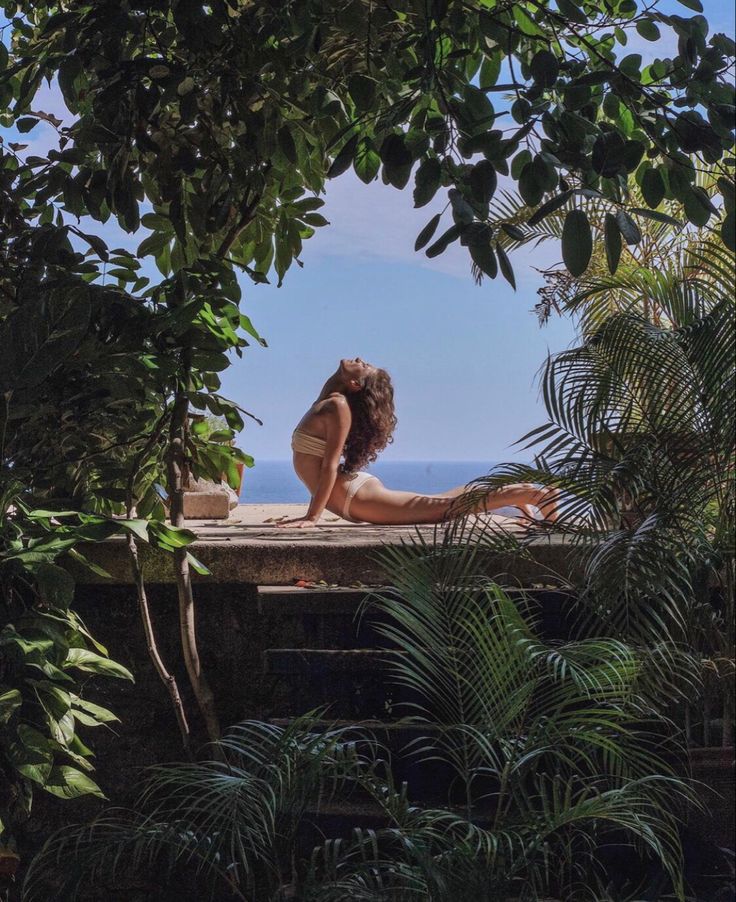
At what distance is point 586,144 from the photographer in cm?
174

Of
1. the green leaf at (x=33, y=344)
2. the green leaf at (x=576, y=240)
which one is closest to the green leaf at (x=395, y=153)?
the green leaf at (x=576, y=240)

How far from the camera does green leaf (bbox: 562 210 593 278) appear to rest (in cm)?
137

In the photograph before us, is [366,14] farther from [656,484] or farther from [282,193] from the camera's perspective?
[656,484]

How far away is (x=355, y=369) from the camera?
5.23 meters

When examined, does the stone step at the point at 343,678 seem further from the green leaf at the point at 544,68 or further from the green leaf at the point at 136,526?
the green leaf at the point at 544,68

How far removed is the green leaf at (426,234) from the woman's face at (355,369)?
12.0 ft

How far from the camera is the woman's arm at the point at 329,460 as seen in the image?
4.68 meters

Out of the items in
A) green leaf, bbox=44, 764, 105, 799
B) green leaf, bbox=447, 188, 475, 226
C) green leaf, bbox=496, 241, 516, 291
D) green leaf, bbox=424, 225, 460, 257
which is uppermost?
green leaf, bbox=447, 188, 475, 226

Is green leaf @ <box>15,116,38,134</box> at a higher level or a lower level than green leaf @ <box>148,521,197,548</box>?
higher

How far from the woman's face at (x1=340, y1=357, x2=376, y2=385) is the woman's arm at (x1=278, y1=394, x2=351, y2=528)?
0.34 m

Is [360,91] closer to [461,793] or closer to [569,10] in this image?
[569,10]

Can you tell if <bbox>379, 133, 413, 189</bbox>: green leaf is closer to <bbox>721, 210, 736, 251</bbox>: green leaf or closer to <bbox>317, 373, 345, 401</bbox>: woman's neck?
<bbox>721, 210, 736, 251</bbox>: green leaf

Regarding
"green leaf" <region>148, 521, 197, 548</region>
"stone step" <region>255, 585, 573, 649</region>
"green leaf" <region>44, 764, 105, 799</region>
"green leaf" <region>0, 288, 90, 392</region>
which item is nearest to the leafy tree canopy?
Result: "green leaf" <region>0, 288, 90, 392</region>

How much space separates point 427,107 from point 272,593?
169 cm
